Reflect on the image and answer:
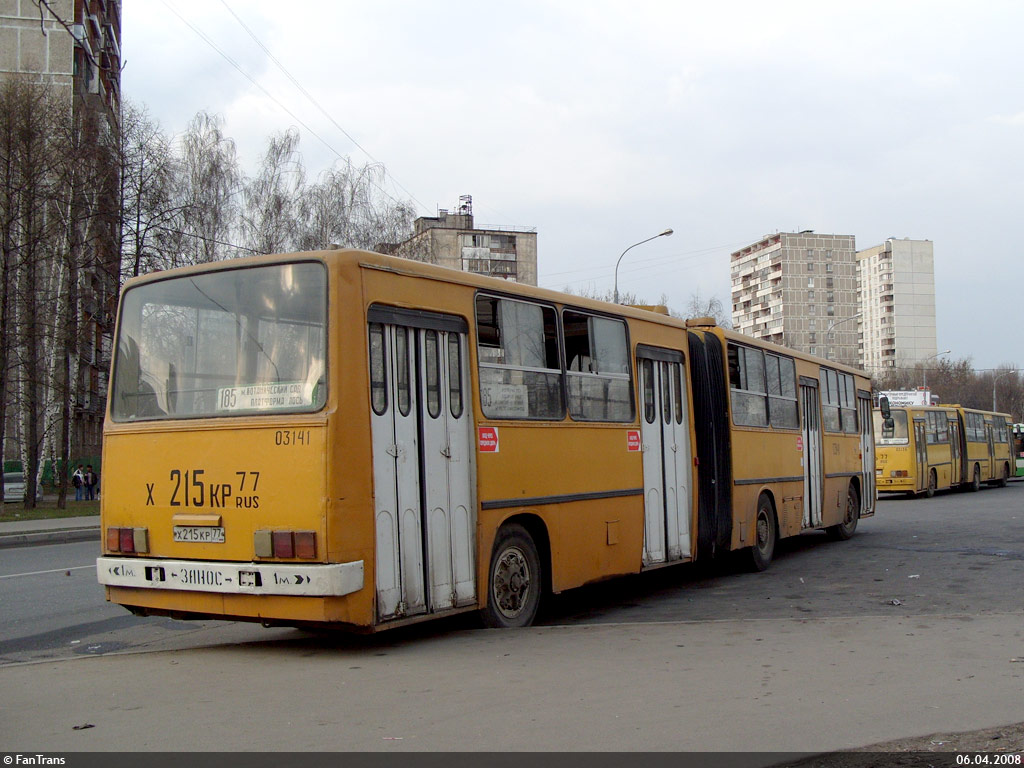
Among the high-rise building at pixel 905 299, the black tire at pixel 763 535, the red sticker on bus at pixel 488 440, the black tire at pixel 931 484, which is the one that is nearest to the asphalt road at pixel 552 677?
the red sticker on bus at pixel 488 440

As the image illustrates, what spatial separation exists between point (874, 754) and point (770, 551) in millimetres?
9355

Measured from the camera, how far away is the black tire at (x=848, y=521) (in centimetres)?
1816

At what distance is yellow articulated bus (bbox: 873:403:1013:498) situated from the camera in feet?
101

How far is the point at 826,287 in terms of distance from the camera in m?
131

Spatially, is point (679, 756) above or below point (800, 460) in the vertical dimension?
below

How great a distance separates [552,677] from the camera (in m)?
6.69

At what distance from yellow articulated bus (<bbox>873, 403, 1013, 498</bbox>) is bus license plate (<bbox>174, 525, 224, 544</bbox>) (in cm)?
2349

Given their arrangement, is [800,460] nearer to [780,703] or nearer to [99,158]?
[780,703]

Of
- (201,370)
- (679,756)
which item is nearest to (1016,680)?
(679,756)

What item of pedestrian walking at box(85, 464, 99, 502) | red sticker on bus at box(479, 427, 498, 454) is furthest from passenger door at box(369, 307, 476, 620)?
pedestrian walking at box(85, 464, 99, 502)

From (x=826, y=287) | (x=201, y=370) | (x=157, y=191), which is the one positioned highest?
(x=826, y=287)

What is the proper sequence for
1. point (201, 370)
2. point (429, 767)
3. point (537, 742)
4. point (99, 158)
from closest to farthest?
point (429, 767) → point (537, 742) → point (201, 370) → point (99, 158)

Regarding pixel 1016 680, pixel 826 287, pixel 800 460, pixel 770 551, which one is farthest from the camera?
pixel 826 287

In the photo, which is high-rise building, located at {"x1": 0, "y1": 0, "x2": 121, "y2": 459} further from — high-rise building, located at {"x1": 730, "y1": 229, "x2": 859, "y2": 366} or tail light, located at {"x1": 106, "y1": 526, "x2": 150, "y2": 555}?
high-rise building, located at {"x1": 730, "y1": 229, "x2": 859, "y2": 366}
